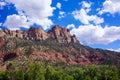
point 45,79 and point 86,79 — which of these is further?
point 86,79

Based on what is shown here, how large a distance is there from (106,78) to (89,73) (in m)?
22.8

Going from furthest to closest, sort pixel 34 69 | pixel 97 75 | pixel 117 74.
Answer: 1. pixel 97 75
2. pixel 117 74
3. pixel 34 69

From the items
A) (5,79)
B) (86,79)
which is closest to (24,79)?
(5,79)

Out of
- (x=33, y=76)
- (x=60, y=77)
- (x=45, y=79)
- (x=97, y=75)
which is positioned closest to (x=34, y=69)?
(x=33, y=76)

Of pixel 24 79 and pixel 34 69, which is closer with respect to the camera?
pixel 34 69

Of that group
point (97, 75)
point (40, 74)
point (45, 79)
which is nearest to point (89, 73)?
point (97, 75)

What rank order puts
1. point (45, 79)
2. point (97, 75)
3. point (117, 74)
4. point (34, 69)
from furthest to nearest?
point (97, 75)
point (117, 74)
point (45, 79)
point (34, 69)

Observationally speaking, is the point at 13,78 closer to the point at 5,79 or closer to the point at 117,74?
the point at 5,79

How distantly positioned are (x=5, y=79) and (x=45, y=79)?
Answer: 29.2 m

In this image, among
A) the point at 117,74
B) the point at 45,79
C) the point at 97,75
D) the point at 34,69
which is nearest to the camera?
the point at 34,69

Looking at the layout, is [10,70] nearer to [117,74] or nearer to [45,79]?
[45,79]

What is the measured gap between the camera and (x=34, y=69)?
12875cm

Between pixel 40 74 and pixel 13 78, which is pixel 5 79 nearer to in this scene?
pixel 13 78

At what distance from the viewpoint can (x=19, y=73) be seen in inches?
5979
